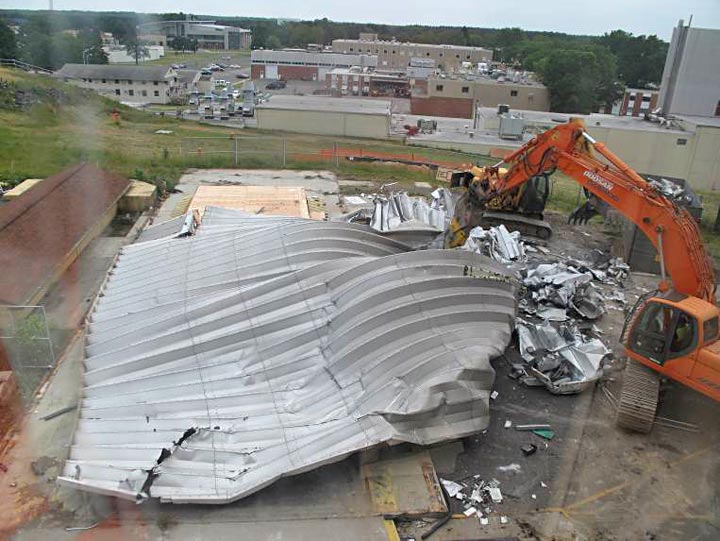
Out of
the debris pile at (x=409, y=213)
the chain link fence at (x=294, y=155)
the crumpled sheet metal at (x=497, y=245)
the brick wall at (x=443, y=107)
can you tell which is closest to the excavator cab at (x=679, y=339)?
the crumpled sheet metal at (x=497, y=245)

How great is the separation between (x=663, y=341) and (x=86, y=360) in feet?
23.3

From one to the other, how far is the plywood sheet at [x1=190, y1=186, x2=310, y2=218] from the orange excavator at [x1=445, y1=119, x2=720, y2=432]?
695cm

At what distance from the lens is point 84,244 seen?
1200cm

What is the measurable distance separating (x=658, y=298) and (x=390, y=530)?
435cm

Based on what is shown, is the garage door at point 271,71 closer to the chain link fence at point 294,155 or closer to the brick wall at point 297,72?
the brick wall at point 297,72

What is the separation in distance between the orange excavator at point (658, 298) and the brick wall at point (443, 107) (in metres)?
34.6

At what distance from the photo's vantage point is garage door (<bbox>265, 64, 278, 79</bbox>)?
204 feet

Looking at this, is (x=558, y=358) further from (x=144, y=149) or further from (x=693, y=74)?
(x=693, y=74)

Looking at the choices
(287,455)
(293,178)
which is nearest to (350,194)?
(293,178)

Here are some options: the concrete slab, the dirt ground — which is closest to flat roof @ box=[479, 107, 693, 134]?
the dirt ground

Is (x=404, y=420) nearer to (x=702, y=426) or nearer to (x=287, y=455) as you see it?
(x=287, y=455)

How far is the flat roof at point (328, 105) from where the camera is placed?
102 ft

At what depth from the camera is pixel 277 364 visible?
7152mm

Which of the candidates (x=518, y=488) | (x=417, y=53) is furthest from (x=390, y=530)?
(x=417, y=53)
